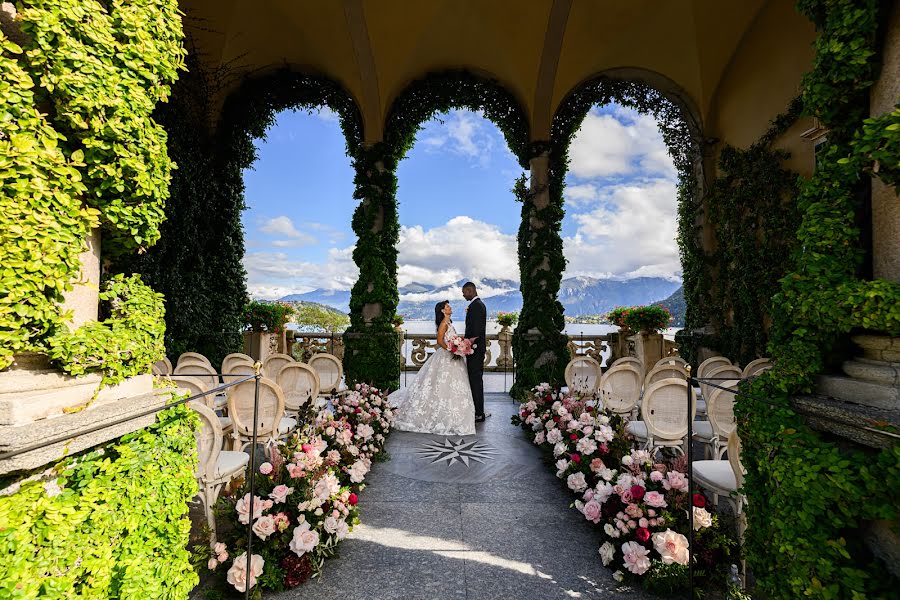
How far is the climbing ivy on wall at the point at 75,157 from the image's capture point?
59.1 inches

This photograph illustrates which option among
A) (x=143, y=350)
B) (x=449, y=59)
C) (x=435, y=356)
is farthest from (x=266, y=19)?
(x=143, y=350)

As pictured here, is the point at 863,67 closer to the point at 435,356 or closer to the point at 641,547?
the point at 641,547

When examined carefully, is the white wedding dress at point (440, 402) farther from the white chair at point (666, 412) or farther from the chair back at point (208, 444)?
the chair back at point (208, 444)

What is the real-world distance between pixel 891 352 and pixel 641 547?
179cm

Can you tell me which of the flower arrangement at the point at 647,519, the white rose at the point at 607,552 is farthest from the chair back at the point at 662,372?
the white rose at the point at 607,552

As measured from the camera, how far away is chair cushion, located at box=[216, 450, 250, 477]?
10.9ft

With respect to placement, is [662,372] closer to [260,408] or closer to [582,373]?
[582,373]

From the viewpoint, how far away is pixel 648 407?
165 inches

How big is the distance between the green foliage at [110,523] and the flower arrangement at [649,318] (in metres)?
8.22

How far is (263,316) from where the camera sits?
9.72 m

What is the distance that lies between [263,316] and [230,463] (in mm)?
6820

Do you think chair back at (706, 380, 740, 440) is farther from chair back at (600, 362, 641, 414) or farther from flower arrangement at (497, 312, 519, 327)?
flower arrangement at (497, 312, 519, 327)

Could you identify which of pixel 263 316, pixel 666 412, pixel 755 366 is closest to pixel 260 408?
pixel 666 412

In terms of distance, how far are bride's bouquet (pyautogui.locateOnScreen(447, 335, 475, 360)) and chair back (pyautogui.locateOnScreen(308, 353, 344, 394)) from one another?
178cm
